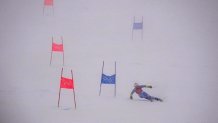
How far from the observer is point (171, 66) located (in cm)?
217

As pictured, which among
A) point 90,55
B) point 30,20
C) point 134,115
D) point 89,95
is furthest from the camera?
point 30,20

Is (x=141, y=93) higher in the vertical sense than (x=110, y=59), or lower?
lower

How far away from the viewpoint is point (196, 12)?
2.40 m

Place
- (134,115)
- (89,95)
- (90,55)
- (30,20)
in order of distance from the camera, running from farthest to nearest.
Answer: (30,20), (90,55), (89,95), (134,115)

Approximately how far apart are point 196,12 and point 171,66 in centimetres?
61

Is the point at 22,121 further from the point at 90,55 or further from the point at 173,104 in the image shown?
the point at 173,104

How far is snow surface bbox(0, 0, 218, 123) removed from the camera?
Result: 1947mm

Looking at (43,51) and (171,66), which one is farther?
(43,51)

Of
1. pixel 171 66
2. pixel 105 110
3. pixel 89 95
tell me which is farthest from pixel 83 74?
pixel 171 66

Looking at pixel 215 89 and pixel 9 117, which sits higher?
pixel 215 89

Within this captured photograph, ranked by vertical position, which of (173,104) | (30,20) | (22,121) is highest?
(30,20)

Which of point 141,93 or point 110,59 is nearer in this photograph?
point 141,93

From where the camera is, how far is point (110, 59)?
2301 millimetres

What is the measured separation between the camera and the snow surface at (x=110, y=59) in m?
1.95
